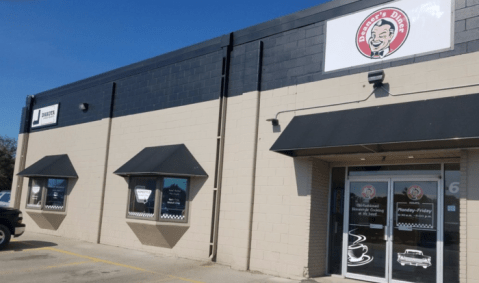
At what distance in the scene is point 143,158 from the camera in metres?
12.9

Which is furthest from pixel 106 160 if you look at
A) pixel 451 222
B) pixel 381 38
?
pixel 451 222

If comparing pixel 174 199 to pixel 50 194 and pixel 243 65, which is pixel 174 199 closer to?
pixel 243 65

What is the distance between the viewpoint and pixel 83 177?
15.6 metres

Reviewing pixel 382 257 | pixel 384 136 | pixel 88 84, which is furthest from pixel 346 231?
pixel 88 84

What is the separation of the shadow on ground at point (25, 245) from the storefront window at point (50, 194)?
2.05 m

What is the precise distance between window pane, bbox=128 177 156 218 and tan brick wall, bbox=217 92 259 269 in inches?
90.8

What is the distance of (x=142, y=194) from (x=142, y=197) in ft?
0.28

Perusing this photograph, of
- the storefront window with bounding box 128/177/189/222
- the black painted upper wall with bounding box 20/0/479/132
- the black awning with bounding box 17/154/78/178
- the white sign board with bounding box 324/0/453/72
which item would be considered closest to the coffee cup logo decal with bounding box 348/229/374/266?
the black painted upper wall with bounding box 20/0/479/132

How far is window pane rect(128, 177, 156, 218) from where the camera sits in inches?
486

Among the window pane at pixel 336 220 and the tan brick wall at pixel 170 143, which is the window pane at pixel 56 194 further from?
the window pane at pixel 336 220

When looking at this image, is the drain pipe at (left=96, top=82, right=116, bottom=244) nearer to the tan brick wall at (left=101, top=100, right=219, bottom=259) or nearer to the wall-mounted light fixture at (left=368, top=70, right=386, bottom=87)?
the tan brick wall at (left=101, top=100, right=219, bottom=259)

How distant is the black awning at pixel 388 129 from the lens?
7234 mm

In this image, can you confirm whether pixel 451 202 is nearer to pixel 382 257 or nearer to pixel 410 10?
pixel 382 257

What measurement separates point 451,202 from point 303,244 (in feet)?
9.87
